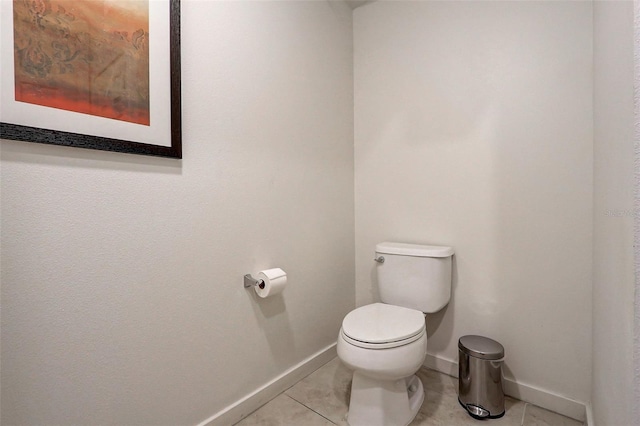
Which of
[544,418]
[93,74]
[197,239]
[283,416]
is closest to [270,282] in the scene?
[197,239]

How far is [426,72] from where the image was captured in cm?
184

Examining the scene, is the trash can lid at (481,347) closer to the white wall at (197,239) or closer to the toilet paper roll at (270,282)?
the white wall at (197,239)

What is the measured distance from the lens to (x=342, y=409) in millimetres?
1532

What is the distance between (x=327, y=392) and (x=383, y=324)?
56 centimetres

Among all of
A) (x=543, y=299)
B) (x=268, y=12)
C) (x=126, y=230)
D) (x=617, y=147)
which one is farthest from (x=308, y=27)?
(x=543, y=299)

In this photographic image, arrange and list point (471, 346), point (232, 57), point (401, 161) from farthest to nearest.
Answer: point (401, 161)
point (471, 346)
point (232, 57)

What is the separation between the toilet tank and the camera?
5.50 ft

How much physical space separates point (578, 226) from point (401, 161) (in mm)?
905

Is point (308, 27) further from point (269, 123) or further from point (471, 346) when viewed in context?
point (471, 346)

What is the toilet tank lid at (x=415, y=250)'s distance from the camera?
5.50 ft

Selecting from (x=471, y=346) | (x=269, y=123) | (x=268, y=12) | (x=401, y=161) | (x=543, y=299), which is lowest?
(x=471, y=346)

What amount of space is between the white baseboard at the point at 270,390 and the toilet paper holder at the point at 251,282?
1.71ft

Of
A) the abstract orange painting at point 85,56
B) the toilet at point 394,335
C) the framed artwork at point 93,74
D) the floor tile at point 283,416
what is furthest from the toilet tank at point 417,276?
the abstract orange painting at point 85,56

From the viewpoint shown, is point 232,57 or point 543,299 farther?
point 543,299
